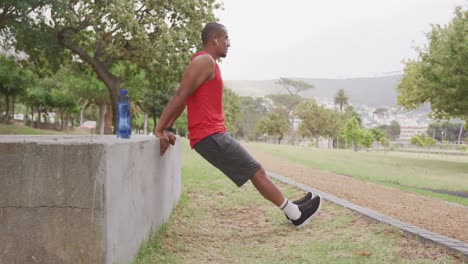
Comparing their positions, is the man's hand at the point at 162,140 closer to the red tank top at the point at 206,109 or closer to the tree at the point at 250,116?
the red tank top at the point at 206,109

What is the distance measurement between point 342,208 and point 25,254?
3787 mm

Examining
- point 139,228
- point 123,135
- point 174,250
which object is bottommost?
point 174,250

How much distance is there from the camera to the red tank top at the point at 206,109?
13.9 ft

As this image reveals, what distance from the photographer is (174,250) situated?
431cm

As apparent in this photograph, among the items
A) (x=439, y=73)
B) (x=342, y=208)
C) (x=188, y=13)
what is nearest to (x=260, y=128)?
(x=439, y=73)

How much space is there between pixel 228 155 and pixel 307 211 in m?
1.20

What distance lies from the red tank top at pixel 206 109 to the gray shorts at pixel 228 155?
0.23ft

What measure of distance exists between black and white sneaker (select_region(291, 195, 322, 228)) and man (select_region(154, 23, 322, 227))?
0.53m

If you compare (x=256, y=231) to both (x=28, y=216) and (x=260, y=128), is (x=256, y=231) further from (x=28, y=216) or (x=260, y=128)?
(x=260, y=128)

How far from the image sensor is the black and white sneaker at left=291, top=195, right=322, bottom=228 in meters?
4.93

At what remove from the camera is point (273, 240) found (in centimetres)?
473

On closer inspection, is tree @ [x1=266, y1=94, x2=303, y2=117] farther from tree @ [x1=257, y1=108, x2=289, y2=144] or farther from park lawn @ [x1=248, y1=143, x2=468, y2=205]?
park lawn @ [x1=248, y1=143, x2=468, y2=205]

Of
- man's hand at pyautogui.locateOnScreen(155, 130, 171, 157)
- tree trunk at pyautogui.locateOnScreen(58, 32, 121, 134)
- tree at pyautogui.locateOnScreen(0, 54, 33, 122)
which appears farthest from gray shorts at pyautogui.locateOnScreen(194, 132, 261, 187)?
tree at pyautogui.locateOnScreen(0, 54, 33, 122)

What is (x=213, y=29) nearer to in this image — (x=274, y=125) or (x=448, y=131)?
(x=274, y=125)
